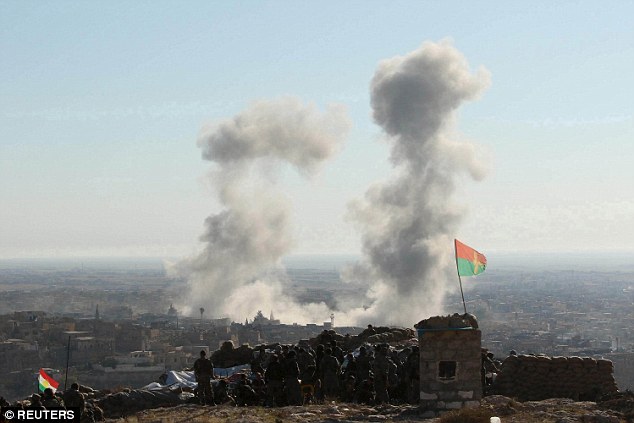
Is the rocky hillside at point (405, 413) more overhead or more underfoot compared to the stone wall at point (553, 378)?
more underfoot

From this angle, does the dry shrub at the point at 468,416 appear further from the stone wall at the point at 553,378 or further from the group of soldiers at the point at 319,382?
the stone wall at the point at 553,378

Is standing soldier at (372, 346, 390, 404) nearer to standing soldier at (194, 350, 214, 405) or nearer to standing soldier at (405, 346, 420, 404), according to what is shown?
standing soldier at (405, 346, 420, 404)

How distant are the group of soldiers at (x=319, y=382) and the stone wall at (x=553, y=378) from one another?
2422mm

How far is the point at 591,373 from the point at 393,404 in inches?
187

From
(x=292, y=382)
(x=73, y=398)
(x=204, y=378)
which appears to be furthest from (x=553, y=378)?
(x=73, y=398)

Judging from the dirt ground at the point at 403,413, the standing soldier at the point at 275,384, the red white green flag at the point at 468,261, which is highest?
the red white green flag at the point at 468,261

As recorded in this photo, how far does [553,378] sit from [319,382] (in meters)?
5.04

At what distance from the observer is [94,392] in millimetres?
26016

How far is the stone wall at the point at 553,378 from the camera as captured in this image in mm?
23000

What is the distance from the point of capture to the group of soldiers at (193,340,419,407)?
67.8 feet

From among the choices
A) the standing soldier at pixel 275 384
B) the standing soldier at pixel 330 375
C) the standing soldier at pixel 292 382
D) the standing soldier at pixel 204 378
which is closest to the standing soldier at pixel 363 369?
the standing soldier at pixel 330 375

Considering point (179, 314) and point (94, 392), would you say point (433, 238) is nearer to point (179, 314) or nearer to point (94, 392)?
point (94, 392)

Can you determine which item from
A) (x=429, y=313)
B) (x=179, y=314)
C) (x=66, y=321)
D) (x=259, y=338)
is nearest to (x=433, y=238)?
(x=429, y=313)

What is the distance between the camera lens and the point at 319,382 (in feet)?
72.9
